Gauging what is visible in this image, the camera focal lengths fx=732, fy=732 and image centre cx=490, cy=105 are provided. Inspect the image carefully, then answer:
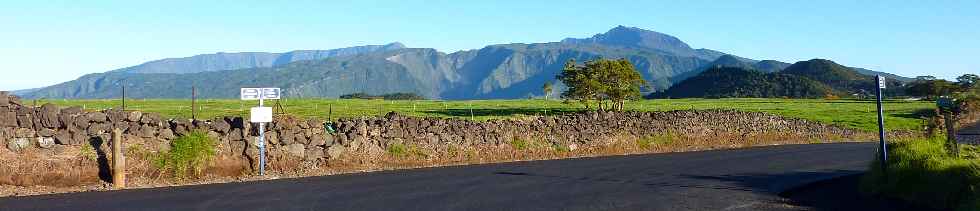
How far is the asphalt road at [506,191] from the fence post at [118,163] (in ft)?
3.19

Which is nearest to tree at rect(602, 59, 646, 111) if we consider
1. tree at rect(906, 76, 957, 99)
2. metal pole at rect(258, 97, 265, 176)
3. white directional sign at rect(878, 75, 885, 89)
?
metal pole at rect(258, 97, 265, 176)

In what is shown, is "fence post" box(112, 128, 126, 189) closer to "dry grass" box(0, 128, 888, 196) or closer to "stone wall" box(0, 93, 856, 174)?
"dry grass" box(0, 128, 888, 196)

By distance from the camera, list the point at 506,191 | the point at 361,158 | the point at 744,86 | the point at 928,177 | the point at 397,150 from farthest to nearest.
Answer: the point at 744,86 → the point at 397,150 → the point at 361,158 → the point at 506,191 → the point at 928,177

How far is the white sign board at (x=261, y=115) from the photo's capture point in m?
19.2

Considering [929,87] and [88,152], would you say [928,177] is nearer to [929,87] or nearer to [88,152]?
[88,152]

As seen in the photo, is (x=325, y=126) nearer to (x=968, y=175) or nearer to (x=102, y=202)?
(x=102, y=202)

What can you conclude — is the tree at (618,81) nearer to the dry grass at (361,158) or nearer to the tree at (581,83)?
the tree at (581,83)

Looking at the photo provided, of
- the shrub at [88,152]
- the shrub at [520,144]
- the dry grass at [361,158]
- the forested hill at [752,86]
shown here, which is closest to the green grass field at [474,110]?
the dry grass at [361,158]

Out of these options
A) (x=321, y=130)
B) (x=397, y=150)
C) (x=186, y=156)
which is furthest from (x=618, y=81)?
(x=186, y=156)

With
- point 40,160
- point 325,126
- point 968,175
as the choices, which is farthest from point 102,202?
point 968,175

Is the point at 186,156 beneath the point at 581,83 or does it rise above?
beneath

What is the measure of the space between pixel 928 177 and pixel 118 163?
16.7 metres

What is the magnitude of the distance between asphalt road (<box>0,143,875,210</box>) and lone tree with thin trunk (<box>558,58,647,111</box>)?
102ft

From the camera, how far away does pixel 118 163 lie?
16.7 meters
